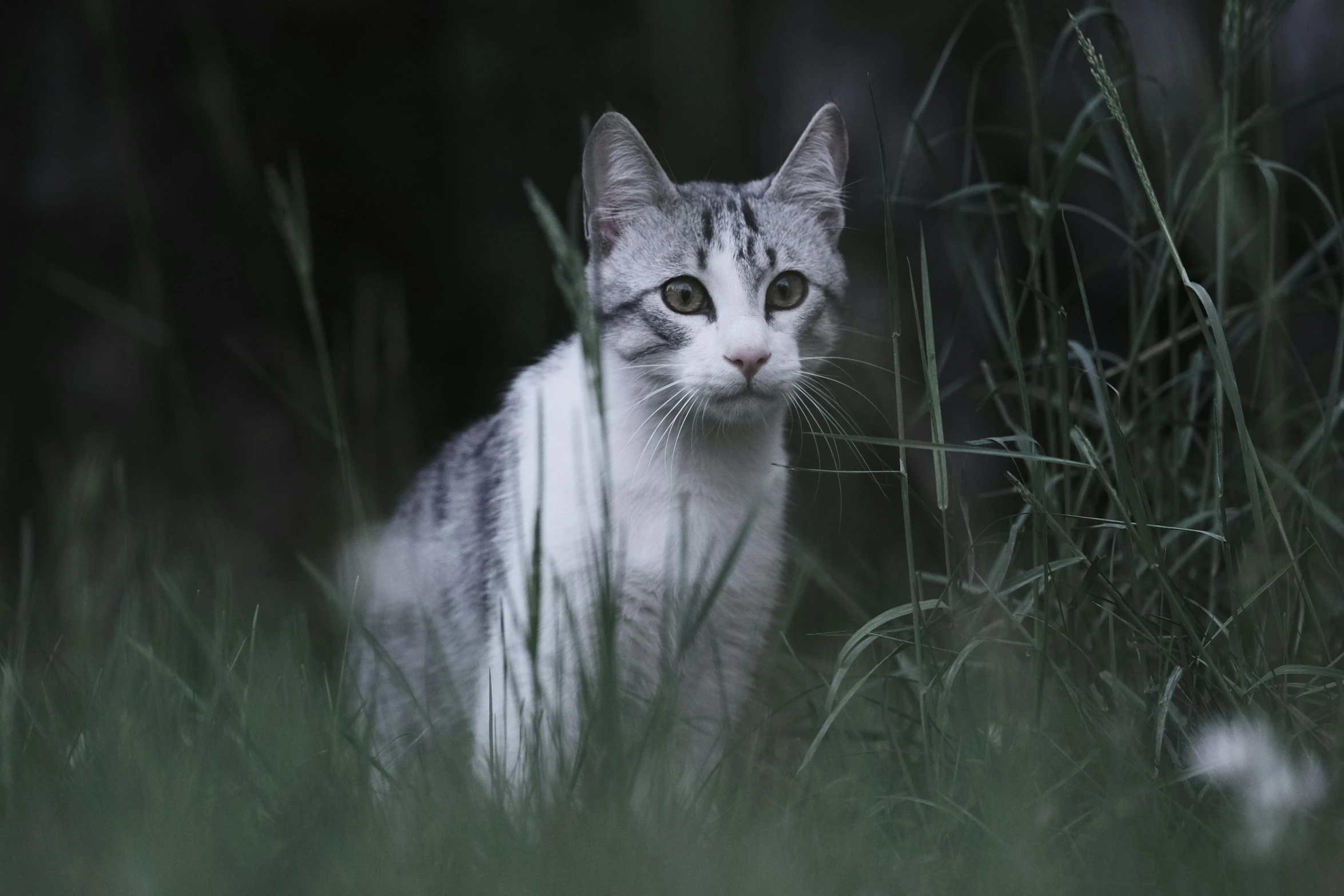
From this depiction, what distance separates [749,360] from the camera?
206cm

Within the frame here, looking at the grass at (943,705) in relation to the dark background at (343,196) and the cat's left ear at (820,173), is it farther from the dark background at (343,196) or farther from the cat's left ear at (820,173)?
the dark background at (343,196)

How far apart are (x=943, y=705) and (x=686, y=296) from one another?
96 centimetres

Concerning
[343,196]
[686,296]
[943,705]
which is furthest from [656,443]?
[343,196]

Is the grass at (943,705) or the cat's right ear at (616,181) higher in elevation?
the cat's right ear at (616,181)

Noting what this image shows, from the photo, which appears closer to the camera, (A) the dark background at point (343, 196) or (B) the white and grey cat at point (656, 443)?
(B) the white and grey cat at point (656, 443)

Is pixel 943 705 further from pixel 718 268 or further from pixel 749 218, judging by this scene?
pixel 749 218

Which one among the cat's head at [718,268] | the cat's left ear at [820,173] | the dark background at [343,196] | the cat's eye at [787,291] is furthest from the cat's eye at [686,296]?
the dark background at [343,196]

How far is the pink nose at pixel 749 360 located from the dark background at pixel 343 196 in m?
1.52

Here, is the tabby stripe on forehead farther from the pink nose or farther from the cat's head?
the pink nose

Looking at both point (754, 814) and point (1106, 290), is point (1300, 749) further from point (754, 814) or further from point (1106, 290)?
point (1106, 290)

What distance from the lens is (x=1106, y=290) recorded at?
12.5ft

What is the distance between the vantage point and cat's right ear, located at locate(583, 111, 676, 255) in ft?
7.30

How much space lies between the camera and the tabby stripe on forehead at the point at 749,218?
2316 mm

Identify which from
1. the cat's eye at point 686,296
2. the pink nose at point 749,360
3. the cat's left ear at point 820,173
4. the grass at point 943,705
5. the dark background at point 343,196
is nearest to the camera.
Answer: the grass at point 943,705
